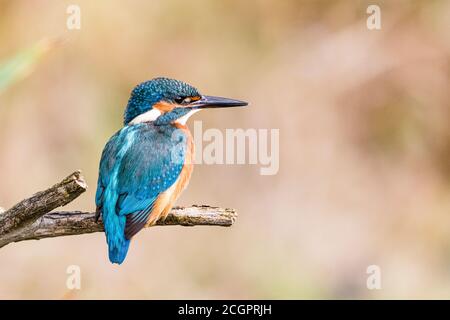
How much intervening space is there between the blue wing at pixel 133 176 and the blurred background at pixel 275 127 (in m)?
2.00

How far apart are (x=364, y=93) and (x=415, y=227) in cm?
99

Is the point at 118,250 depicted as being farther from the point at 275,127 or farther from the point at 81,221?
the point at 275,127

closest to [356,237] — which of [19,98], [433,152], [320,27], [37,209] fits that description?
[433,152]

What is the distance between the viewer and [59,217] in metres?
3.02

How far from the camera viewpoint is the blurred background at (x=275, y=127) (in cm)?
536

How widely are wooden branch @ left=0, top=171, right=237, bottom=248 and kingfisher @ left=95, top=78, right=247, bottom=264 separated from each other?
7 centimetres

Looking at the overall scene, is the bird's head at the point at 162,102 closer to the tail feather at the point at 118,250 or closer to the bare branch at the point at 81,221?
the bare branch at the point at 81,221

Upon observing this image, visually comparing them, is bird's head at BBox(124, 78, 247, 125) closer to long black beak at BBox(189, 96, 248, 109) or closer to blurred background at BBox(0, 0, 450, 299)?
long black beak at BBox(189, 96, 248, 109)

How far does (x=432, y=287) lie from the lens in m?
5.41

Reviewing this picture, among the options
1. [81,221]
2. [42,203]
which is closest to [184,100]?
[81,221]

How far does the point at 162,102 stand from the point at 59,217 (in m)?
0.79
